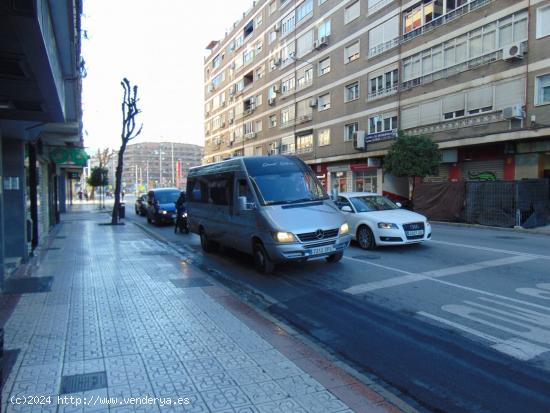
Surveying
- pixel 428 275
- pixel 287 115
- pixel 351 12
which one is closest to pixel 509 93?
pixel 351 12

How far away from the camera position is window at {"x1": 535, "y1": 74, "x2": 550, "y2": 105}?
20156 millimetres

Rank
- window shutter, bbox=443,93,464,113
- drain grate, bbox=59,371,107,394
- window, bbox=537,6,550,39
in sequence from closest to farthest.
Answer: drain grate, bbox=59,371,107,394 → window, bbox=537,6,550,39 → window shutter, bbox=443,93,464,113

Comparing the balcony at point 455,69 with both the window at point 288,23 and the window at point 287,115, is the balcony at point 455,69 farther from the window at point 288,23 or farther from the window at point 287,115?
the window at point 288,23

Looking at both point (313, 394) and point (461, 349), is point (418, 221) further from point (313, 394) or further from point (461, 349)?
point (313, 394)

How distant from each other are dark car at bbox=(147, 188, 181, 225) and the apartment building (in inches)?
602

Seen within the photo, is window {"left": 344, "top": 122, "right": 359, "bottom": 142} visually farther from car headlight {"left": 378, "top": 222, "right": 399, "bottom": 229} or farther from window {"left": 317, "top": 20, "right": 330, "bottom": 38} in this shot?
car headlight {"left": 378, "top": 222, "right": 399, "bottom": 229}

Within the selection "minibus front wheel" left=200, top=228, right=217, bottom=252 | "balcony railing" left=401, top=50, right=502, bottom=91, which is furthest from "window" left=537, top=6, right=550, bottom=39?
"minibus front wheel" left=200, top=228, right=217, bottom=252

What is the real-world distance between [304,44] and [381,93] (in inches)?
500

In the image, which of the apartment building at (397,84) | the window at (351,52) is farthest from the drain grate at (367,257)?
the window at (351,52)

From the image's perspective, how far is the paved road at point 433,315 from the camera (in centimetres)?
391

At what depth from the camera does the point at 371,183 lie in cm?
3328

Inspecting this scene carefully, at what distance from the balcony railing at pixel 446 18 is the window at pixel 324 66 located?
9.08 metres

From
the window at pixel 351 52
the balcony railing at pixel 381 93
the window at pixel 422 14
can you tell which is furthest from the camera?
the window at pixel 351 52

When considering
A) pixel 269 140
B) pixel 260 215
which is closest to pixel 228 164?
pixel 260 215
